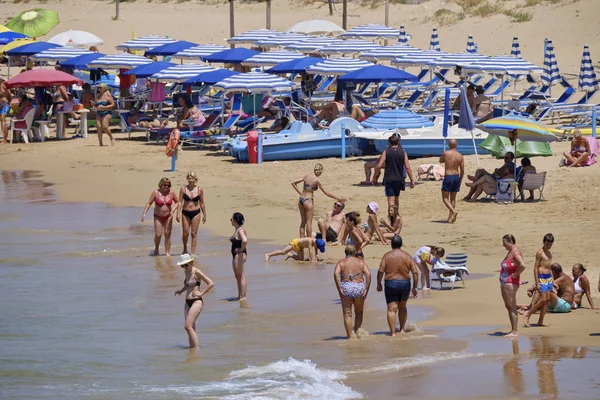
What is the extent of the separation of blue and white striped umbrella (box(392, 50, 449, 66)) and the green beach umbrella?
896cm

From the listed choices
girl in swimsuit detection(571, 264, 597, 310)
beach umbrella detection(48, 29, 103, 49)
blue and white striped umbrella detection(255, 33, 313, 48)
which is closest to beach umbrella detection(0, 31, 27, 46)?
beach umbrella detection(48, 29, 103, 49)

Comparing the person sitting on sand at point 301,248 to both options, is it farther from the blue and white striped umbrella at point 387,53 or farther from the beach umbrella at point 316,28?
the beach umbrella at point 316,28

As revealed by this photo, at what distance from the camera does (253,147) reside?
23.5 meters

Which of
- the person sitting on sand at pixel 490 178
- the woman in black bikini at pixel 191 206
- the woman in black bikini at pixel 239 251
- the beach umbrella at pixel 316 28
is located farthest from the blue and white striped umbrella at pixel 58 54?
the woman in black bikini at pixel 239 251

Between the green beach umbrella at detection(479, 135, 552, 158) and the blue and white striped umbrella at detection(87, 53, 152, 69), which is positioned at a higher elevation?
the blue and white striped umbrella at detection(87, 53, 152, 69)

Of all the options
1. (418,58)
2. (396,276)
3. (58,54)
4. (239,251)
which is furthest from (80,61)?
(396,276)

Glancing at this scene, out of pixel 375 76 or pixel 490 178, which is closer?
pixel 490 178

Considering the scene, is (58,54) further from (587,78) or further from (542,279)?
(542,279)

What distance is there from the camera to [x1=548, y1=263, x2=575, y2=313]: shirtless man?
12156 millimetres

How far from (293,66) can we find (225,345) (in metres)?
17.1

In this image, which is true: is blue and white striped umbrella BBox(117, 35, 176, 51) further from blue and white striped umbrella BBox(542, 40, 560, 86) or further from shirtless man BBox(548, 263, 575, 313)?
shirtless man BBox(548, 263, 575, 313)

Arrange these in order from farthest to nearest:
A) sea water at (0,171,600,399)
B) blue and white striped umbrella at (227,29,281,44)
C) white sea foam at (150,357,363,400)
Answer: blue and white striped umbrella at (227,29,281,44) < sea water at (0,171,600,399) < white sea foam at (150,357,363,400)

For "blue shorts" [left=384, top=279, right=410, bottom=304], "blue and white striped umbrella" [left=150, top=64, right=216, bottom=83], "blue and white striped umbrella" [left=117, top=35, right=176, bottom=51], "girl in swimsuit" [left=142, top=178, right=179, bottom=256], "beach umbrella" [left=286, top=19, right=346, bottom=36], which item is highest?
"beach umbrella" [left=286, top=19, right=346, bottom=36]

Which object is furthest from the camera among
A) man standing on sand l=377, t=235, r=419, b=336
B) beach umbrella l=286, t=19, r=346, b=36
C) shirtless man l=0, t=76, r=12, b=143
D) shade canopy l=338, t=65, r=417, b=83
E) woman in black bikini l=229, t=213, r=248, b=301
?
beach umbrella l=286, t=19, r=346, b=36
